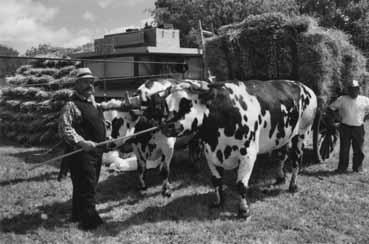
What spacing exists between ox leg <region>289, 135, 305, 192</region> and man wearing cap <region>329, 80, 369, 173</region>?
1.30 meters

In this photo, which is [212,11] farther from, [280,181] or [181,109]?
[181,109]

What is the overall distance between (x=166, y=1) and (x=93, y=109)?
3615 centimetres

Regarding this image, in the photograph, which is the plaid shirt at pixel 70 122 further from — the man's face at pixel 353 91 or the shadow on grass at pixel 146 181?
the man's face at pixel 353 91

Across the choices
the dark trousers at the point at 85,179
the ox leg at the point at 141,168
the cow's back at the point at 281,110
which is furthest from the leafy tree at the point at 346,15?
the dark trousers at the point at 85,179

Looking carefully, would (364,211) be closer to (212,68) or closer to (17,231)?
(212,68)

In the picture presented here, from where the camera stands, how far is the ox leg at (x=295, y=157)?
653 cm

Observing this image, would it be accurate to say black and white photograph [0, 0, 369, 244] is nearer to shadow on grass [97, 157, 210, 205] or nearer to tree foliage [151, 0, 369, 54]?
shadow on grass [97, 157, 210, 205]

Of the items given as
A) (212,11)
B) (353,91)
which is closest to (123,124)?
(353,91)

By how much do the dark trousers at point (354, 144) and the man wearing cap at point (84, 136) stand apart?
5.14m

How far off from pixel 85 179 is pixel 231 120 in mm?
2176

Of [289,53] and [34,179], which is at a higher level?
[289,53]

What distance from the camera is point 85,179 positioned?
4.75 meters

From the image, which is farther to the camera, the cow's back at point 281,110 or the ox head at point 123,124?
the ox head at point 123,124

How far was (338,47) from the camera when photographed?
23.4ft
